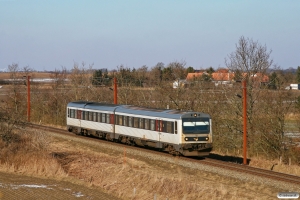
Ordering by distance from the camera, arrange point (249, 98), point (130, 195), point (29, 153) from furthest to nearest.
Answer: point (249, 98), point (29, 153), point (130, 195)

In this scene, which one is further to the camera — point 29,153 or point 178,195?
point 29,153

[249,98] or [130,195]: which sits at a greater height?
[249,98]

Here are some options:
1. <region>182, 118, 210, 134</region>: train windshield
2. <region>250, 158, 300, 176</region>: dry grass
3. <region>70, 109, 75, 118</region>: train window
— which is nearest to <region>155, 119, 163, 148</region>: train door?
<region>182, 118, 210, 134</region>: train windshield

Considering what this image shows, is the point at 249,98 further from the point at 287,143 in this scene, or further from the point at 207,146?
the point at 207,146

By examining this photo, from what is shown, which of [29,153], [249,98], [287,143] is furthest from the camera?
[249,98]

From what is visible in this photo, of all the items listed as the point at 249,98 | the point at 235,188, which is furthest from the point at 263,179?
the point at 249,98

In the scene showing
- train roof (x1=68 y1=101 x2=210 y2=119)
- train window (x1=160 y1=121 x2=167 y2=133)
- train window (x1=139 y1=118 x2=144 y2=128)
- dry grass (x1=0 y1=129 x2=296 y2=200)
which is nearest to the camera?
dry grass (x1=0 y1=129 x2=296 y2=200)

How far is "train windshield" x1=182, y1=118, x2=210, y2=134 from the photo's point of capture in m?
28.6

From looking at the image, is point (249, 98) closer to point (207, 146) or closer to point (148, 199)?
point (207, 146)

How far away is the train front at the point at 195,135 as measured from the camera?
2847 centimetres

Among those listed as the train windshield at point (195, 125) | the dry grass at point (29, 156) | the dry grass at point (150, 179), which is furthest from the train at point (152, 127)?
the dry grass at point (29, 156)

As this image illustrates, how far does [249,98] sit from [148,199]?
21417mm

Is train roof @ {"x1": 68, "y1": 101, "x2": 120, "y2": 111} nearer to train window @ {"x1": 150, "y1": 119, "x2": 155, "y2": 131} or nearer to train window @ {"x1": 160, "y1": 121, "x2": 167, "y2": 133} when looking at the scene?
train window @ {"x1": 150, "y1": 119, "x2": 155, "y2": 131}

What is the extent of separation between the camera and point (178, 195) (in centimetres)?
1984
